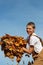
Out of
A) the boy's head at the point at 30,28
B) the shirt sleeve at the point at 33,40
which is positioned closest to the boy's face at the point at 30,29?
the boy's head at the point at 30,28

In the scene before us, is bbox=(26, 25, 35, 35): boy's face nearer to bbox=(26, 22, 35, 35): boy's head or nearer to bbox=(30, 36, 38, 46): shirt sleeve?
bbox=(26, 22, 35, 35): boy's head

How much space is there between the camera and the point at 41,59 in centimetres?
1357

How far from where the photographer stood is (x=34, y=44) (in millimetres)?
13336

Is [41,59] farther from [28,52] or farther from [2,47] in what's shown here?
[2,47]

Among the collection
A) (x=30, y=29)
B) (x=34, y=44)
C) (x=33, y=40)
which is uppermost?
(x=30, y=29)

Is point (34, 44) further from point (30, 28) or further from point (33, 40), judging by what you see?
point (30, 28)

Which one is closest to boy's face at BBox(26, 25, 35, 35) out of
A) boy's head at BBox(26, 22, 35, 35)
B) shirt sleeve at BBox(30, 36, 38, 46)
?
boy's head at BBox(26, 22, 35, 35)

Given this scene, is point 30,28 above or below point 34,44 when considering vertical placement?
above

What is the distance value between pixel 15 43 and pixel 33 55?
3.05 feet

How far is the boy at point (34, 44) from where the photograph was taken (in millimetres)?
13273

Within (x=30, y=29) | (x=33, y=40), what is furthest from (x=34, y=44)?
(x=30, y=29)

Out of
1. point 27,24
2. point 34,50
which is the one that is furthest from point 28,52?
point 27,24

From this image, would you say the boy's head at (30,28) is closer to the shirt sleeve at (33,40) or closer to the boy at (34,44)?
the boy at (34,44)

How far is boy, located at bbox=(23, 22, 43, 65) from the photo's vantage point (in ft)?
43.5
